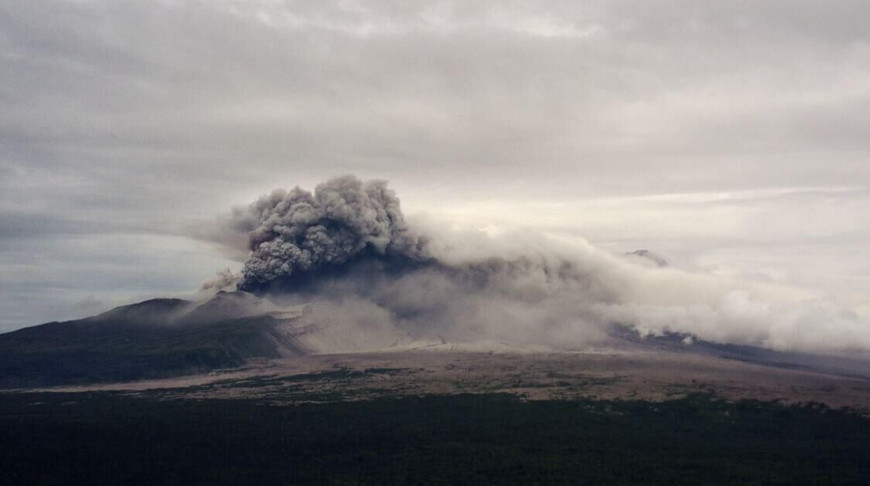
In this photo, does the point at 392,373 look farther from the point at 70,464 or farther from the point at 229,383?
the point at 70,464

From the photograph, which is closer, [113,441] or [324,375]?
[113,441]

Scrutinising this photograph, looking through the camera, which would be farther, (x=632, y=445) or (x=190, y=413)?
(x=190, y=413)

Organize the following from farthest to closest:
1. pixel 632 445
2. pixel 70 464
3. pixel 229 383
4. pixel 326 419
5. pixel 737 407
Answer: pixel 229 383
pixel 737 407
pixel 326 419
pixel 632 445
pixel 70 464

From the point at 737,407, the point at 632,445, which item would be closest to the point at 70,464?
the point at 632,445

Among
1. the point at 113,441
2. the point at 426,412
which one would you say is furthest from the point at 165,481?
the point at 426,412

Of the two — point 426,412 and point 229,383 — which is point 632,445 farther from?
point 229,383

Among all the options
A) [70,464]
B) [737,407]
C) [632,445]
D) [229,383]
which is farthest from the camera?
[229,383]
